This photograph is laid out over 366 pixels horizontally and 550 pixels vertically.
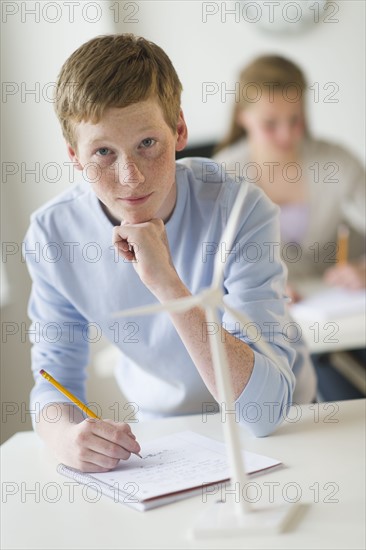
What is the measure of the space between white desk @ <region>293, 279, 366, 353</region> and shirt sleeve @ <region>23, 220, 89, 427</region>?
0.90 meters

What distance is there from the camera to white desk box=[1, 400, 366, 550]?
1.01 metres

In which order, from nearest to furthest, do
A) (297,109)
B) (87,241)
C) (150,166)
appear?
(150,166), (87,241), (297,109)

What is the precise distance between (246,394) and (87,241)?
430 mm

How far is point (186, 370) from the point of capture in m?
1.55

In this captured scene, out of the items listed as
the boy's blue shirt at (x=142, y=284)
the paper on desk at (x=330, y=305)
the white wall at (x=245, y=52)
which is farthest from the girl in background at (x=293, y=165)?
the boy's blue shirt at (x=142, y=284)

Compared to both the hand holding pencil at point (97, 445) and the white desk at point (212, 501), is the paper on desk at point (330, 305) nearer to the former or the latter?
the white desk at point (212, 501)

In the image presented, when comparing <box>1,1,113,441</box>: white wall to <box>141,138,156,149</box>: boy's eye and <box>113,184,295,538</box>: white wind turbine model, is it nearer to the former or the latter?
<box>141,138,156,149</box>: boy's eye

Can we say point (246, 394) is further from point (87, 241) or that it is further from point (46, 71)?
point (46, 71)

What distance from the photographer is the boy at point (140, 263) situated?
128cm

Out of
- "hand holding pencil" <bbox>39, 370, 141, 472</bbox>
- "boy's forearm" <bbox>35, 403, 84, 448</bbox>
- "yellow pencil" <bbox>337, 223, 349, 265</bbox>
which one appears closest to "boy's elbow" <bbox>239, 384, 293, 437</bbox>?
"hand holding pencil" <bbox>39, 370, 141, 472</bbox>

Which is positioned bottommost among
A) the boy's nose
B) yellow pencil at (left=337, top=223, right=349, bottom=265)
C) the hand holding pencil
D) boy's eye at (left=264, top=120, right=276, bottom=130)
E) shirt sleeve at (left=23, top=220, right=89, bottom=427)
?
yellow pencil at (left=337, top=223, right=349, bottom=265)

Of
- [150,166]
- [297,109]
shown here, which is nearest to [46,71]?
[297,109]

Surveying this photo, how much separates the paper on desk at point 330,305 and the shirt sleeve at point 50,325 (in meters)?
1.00

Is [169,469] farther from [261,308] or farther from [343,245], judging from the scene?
[343,245]
